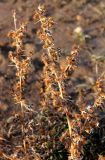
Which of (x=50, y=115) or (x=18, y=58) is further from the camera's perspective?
(x=50, y=115)

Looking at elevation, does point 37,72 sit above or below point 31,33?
below

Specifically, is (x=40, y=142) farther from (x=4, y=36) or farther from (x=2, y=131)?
(x=4, y=36)

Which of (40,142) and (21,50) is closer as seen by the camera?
(21,50)

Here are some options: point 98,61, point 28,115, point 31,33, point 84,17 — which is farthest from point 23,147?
point 84,17

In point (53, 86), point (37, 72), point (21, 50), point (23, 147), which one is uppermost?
point (37, 72)

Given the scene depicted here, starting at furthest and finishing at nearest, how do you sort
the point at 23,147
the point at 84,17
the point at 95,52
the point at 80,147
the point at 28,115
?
the point at 84,17
the point at 95,52
the point at 28,115
the point at 23,147
the point at 80,147

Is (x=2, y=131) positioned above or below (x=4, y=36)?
below

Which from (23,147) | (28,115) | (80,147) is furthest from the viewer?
(28,115)

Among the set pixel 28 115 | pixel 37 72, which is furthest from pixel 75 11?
pixel 28 115

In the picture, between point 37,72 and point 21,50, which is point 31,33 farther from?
point 21,50
